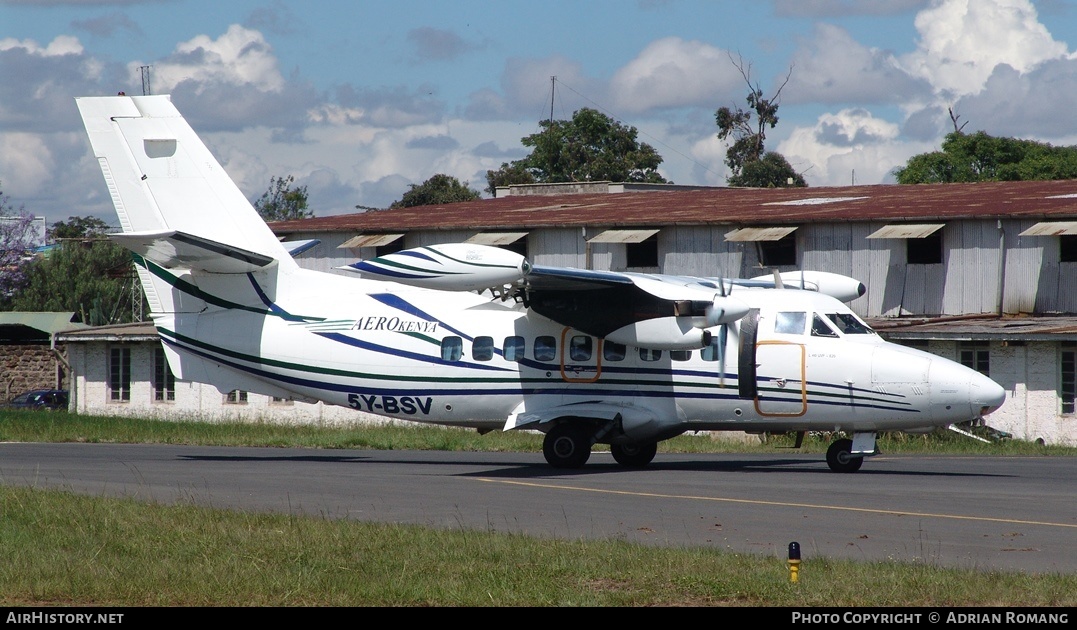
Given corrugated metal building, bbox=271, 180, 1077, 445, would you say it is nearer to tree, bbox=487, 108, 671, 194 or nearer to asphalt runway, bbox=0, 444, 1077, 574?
asphalt runway, bbox=0, 444, 1077, 574

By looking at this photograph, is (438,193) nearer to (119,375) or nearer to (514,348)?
(119,375)

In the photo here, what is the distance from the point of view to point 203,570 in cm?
1129

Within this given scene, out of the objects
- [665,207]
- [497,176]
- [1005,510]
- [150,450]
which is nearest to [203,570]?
[1005,510]

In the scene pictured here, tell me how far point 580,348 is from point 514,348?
1.18m

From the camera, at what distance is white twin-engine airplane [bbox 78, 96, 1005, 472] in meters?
19.8

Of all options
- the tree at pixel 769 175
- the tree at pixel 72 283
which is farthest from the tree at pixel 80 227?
the tree at pixel 769 175

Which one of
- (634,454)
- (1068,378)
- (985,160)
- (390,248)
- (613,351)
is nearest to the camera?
(613,351)

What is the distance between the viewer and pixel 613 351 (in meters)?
21.2

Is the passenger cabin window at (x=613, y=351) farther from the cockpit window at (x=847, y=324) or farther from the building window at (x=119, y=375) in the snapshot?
the building window at (x=119, y=375)

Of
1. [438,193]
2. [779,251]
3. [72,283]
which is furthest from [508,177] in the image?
[779,251]

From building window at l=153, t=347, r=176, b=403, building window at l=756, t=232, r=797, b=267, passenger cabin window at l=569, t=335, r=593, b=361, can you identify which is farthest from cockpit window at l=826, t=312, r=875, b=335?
building window at l=153, t=347, r=176, b=403

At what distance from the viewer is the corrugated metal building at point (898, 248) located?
103ft

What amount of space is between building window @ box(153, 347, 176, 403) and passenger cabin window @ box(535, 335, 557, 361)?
2288cm
